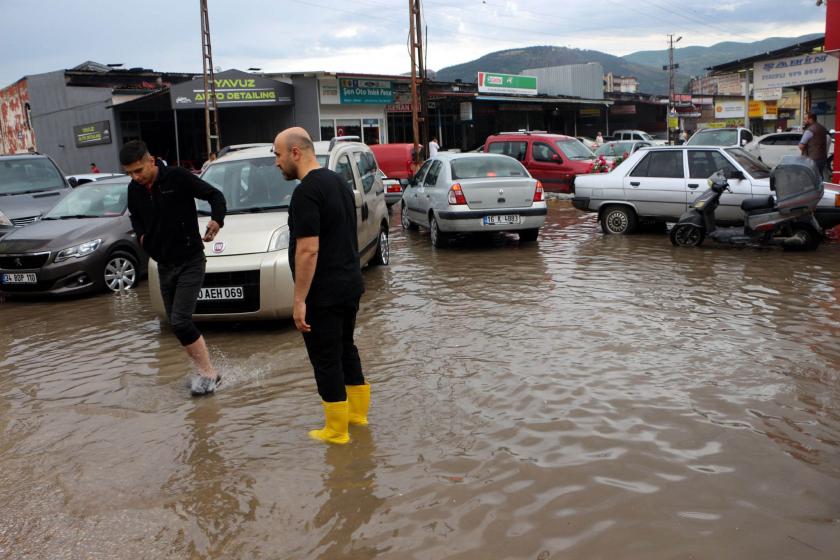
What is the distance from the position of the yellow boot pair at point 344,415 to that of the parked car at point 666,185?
8.35m

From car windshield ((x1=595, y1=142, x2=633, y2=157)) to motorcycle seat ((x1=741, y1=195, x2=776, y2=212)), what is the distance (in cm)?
1566

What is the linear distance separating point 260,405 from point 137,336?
2.80 metres

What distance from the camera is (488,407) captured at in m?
4.87

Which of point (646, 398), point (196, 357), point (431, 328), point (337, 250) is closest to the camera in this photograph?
point (337, 250)

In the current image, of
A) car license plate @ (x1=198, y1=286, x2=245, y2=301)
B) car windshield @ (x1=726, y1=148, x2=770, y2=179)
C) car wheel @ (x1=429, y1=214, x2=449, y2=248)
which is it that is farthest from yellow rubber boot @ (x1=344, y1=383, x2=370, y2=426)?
car windshield @ (x1=726, y1=148, x2=770, y2=179)

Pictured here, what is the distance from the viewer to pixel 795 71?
1061 inches

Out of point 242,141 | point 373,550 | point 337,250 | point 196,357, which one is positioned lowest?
point 373,550

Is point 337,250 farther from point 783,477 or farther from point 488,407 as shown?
point 783,477

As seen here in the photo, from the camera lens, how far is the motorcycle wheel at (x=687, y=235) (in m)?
11.0

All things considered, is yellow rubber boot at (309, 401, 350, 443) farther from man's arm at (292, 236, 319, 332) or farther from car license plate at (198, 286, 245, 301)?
car license plate at (198, 286, 245, 301)

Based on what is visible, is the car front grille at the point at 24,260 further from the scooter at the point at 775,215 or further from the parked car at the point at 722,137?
the parked car at the point at 722,137

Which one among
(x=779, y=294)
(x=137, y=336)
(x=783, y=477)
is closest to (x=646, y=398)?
(x=783, y=477)

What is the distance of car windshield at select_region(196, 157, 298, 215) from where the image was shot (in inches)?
315

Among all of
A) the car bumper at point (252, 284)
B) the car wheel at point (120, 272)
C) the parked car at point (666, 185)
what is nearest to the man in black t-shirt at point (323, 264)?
the car bumper at point (252, 284)
